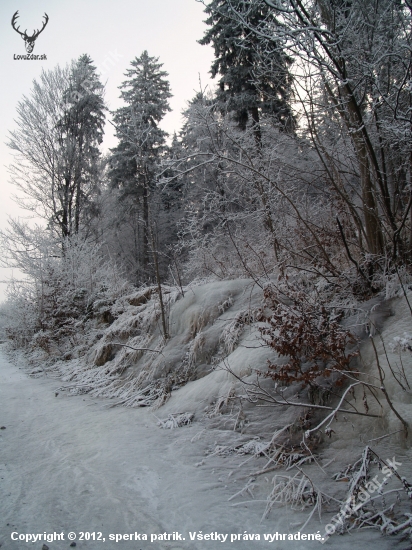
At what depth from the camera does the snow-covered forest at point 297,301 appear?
2.57 meters

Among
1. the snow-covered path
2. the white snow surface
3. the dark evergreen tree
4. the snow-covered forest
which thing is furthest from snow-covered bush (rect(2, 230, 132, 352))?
the snow-covered path

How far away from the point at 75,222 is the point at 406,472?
1456cm

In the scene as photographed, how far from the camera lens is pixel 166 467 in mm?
2889

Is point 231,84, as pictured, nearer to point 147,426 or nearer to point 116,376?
point 116,376

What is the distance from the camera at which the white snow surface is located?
6.82ft

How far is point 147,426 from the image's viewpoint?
3885 millimetres

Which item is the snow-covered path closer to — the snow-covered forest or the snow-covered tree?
the snow-covered forest

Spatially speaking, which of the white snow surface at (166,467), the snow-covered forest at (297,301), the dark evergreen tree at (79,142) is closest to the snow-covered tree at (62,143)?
the dark evergreen tree at (79,142)

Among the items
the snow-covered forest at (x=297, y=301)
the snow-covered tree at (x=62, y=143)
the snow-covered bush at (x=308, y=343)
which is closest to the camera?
the snow-covered forest at (x=297, y=301)

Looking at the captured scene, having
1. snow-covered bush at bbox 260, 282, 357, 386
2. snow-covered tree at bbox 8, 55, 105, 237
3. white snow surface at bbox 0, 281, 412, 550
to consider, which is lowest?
white snow surface at bbox 0, 281, 412, 550

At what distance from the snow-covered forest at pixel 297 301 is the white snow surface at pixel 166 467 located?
4 centimetres

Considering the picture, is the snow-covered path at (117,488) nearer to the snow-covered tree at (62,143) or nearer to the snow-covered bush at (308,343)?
the snow-covered bush at (308,343)

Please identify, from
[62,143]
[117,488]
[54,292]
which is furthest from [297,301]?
[62,143]

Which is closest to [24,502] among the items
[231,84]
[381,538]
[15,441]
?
[15,441]
